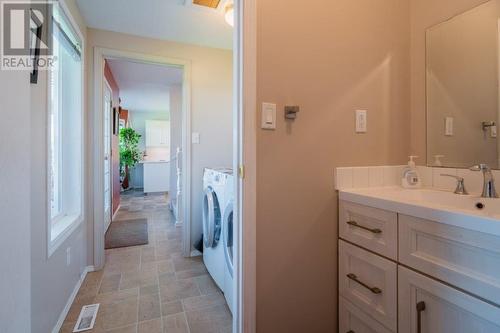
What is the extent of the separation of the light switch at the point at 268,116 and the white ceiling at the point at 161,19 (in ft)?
4.38

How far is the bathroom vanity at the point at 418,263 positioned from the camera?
752mm

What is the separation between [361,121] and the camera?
132 centimetres

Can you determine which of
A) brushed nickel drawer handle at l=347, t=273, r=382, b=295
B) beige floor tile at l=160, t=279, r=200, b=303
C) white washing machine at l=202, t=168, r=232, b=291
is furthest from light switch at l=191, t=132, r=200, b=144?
brushed nickel drawer handle at l=347, t=273, r=382, b=295

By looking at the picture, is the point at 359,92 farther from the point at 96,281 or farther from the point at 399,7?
the point at 96,281

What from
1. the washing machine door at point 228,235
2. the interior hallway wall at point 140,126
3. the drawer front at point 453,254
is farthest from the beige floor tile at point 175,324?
the interior hallway wall at point 140,126

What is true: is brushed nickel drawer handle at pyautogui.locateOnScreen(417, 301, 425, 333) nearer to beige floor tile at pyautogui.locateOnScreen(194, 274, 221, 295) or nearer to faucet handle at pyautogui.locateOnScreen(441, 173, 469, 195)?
faucet handle at pyautogui.locateOnScreen(441, 173, 469, 195)

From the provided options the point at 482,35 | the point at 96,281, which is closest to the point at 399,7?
the point at 482,35

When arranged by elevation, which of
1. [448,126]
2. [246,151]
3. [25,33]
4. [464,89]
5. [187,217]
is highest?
[25,33]

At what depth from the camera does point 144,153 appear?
7.59 meters

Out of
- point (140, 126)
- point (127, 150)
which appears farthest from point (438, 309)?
point (140, 126)

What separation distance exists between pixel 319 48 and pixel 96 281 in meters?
2.45

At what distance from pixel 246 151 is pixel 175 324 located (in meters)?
1.28

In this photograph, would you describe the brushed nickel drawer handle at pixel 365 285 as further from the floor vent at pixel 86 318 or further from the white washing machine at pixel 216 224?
the floor vent at pixel 86 318

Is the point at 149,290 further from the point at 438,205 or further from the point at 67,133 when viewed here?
the point at 438,205
